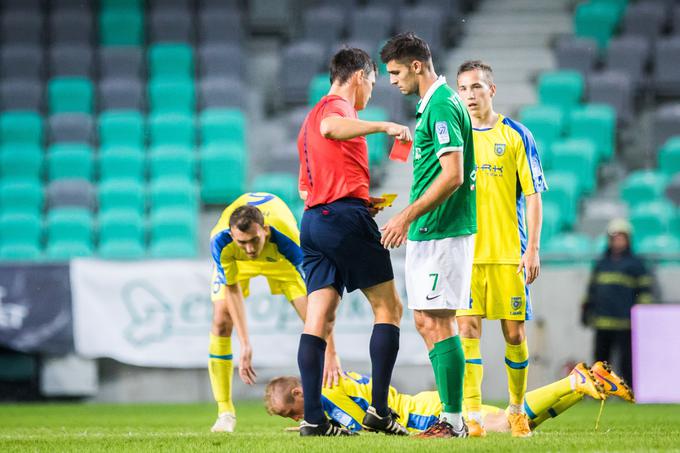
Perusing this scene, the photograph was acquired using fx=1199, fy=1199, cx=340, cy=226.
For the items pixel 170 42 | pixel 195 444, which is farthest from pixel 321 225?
pixel 170 42

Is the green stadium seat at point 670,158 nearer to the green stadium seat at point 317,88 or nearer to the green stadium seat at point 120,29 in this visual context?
the green stadium seat at point 317,88

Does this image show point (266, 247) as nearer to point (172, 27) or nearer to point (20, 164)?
point (20, 164)

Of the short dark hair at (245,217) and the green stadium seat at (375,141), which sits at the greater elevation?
the green stadium seat at (375,141)

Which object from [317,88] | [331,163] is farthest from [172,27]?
[331,163]

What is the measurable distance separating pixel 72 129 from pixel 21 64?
5.39 feet

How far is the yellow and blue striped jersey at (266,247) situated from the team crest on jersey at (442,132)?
169 centimetres

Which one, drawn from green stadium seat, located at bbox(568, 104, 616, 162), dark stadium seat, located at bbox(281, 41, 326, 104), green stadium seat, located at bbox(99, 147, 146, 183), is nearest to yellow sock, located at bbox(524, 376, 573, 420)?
green stadium seat, located at bbox(568, 104, 616, 162)

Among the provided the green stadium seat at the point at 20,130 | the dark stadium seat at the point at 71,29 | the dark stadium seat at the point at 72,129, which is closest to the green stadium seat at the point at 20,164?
the green stadium seat at the point at 20,130

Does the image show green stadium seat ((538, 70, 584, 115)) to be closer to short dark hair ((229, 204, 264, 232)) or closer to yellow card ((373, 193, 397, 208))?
short dark hair ((229, 204, 264, 232))

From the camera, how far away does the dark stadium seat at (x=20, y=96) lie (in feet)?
51.4

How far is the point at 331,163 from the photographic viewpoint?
20.1 ft

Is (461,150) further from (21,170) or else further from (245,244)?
(21,170)

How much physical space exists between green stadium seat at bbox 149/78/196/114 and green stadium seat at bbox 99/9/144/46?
3.88 feet

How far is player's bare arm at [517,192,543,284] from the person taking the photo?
6461 millimetres
